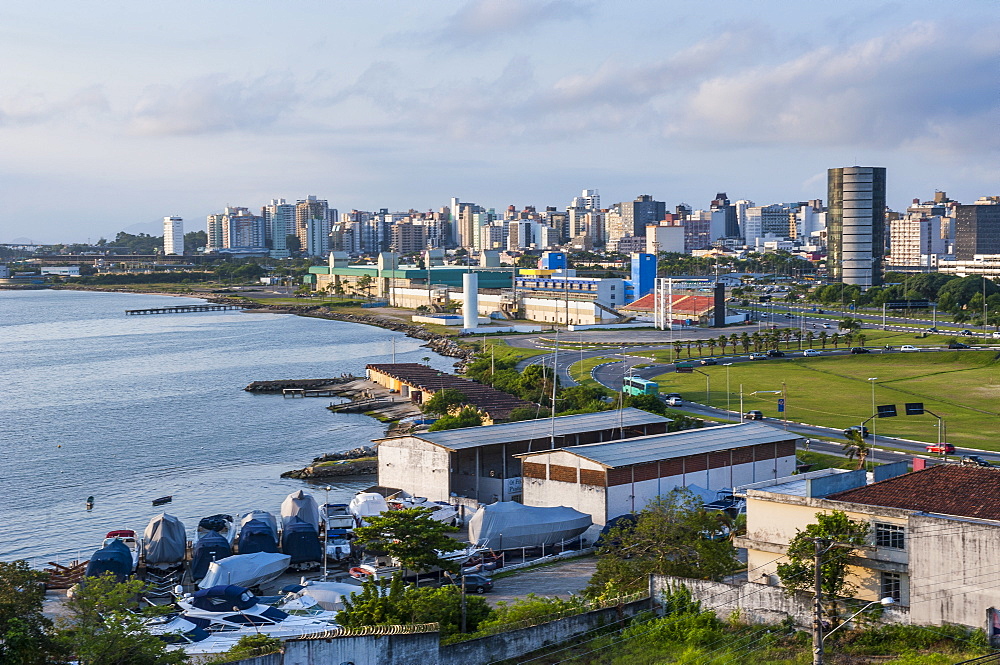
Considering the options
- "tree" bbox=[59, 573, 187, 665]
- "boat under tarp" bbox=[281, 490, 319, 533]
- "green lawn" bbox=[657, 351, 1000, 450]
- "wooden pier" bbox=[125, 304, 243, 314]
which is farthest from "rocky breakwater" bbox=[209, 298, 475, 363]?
"tree" bbox=[59, 573, 187, 665]

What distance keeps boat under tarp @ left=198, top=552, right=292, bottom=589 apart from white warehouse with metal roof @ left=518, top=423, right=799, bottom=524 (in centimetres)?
516

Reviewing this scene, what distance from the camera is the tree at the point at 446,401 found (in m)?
34.0

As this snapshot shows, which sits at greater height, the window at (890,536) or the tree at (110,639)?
the window at (890,536)

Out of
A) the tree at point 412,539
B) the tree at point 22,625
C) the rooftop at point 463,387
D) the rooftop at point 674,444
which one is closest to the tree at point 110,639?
the tree at point 22,625

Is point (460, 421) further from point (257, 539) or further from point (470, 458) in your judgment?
point (257, 539)

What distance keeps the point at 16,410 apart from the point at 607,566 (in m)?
33.3

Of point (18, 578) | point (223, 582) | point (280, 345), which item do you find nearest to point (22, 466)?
point (223, 582)

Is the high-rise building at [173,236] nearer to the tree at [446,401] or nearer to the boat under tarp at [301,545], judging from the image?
the tree at [446,401]

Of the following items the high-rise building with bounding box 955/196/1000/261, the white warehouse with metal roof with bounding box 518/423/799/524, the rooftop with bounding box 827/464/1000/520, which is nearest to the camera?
the rooftop with bounding box 827/464/1000/520

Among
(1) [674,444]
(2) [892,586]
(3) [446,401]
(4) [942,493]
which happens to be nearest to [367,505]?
(1) [674,444]

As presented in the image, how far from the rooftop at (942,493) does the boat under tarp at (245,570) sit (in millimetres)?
9101

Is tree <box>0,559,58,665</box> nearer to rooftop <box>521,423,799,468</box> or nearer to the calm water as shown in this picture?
the calm water

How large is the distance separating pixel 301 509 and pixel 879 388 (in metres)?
24.0

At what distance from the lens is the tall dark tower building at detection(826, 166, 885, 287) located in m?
85.6
